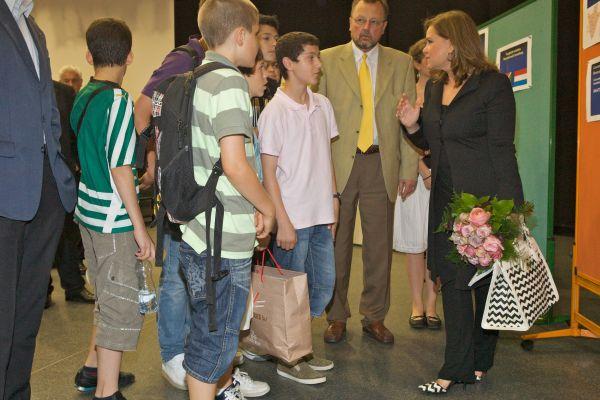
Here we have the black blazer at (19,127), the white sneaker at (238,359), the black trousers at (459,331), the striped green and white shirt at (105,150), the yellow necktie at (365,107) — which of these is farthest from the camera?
the yellow necktie at (365,107)

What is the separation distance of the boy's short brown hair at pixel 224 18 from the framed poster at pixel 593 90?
213cm

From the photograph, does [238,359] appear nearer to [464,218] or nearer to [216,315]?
[216,315]

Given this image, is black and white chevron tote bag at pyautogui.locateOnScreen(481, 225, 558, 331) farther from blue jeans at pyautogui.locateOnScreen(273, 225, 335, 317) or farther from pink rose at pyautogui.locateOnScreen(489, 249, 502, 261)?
blue jeans at pyautogui.locateOnScreen(273, 225, 335, 317)

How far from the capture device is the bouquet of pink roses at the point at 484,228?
2.37 meters

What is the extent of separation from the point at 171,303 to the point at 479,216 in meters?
1.34

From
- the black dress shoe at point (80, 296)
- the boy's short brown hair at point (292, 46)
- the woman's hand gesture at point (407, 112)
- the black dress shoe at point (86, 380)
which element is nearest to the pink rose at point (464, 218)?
the woman's hand gesture at point (407, 112)

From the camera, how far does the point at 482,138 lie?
2.59m

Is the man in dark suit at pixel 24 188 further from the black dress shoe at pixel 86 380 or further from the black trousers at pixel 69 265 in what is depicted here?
the black trousers at pixel 69 265

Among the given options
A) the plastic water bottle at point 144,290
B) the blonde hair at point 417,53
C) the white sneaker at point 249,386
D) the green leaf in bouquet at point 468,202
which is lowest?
the white sneaker at point 249,386

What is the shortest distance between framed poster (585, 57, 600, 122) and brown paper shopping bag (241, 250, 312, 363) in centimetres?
188

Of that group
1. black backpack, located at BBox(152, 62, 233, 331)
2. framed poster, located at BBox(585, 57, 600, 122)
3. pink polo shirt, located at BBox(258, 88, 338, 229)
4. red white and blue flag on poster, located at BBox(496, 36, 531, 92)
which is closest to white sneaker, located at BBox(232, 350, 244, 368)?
pink polo shirt, located at BBox(258, 88, 338, 229)

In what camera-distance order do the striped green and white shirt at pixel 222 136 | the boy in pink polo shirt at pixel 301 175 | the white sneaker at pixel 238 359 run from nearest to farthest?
the striped green and white shirt at pixel 222 136 < the boy in pink polo shirt at pixel 301 175 < the white sneaker at pixel 238 359

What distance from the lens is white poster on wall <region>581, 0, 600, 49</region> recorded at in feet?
10.4

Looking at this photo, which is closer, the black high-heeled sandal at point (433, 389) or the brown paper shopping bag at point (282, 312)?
the brown paper shopping bag at point (282, 312)
